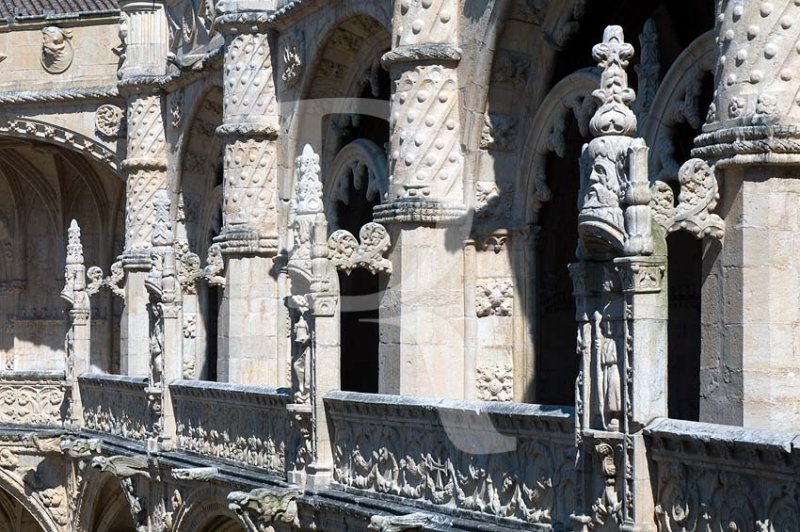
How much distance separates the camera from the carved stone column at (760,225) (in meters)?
9.49

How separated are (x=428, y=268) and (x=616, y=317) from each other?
4872mm

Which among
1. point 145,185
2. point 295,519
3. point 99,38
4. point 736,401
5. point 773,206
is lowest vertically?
point 295,519

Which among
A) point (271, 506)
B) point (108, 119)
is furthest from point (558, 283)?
point (108, 119)

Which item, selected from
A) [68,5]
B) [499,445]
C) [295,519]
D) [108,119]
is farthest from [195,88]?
[499,445]

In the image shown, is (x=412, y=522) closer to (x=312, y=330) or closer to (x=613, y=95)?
(x=312, y=330)

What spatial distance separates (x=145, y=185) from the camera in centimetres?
2198

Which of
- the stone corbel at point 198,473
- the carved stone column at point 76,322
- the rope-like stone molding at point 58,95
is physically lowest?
the stone corbel at point 198,473

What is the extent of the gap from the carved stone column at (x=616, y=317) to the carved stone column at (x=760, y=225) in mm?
818

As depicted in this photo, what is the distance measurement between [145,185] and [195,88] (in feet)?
6.53

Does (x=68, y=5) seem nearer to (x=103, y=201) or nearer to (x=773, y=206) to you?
(x=103, y=201)

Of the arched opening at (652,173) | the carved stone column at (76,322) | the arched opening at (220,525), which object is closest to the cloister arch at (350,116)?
the arched opening at (652,173)

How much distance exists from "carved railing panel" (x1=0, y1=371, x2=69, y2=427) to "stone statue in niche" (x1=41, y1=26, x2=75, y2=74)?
4679mm

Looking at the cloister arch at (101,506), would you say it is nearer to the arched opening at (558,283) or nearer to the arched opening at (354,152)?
the arched opening at (354,152)

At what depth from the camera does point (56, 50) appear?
24.4 metres
